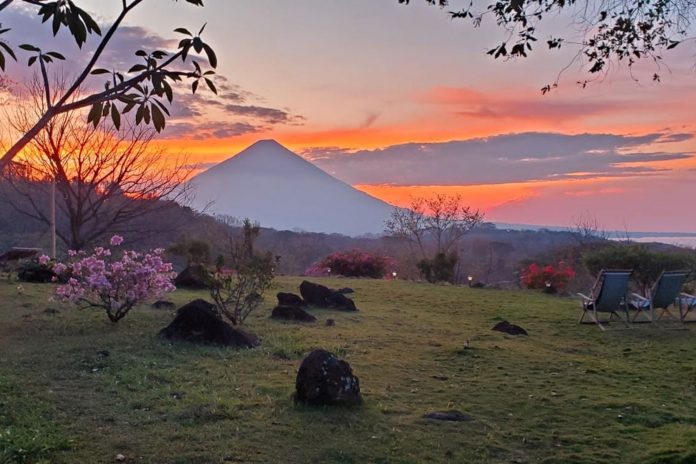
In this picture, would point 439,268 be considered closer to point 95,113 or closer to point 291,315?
point 291,315

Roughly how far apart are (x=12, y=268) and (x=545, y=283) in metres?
13.2

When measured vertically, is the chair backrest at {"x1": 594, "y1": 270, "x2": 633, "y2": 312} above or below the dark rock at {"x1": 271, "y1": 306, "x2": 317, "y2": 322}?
above

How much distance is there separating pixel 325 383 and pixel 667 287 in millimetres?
7108

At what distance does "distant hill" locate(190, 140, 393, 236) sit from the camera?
42406 mm

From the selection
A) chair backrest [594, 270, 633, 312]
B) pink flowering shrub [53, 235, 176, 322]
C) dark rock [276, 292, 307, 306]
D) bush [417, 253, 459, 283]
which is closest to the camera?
pink flowering shrub [53, 235, 176, 322]

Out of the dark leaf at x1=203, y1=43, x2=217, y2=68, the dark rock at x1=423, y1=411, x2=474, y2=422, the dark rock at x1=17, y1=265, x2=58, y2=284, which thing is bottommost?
the dark rock at x1=423, y1=411, x2=474, y2=422

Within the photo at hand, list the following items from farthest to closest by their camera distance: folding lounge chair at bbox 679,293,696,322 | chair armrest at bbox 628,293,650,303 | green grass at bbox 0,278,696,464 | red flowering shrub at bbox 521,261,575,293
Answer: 1. red flowering shrub at bbox 521,261,575,293
2. folding lounge chair at bbox 679,293,696,322
3. chair armrest at bbox 628,293,650,303
4. green grass at bbox 0,278,696,464

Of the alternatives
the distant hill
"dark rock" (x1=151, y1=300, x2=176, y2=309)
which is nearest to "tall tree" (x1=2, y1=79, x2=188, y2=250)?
"dark rock" (x1=151, y1=300, x2=176, y2=309)

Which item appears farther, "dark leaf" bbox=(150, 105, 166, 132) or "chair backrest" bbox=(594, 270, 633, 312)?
"chair backrest" bbox=(594, 270, 633, 312)

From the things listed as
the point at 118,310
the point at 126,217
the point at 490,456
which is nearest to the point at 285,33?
the point at 126,217

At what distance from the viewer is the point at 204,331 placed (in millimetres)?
6711

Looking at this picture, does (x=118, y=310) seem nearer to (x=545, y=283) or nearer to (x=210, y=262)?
(x=210, y=262)

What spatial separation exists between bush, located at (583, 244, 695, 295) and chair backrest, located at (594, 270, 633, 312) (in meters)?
4.74

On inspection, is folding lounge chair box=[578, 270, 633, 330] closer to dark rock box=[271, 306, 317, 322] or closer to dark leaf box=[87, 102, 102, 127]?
dark rock box=[271, 306, 317, 322]
